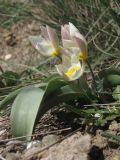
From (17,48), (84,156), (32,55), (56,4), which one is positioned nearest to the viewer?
(84,156)

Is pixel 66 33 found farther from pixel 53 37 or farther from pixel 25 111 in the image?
pixel 25 111

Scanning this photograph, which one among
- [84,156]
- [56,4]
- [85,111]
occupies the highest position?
[56,4]

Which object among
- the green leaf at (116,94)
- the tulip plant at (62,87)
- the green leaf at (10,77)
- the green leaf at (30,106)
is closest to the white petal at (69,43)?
the tulip plant at (62,87)

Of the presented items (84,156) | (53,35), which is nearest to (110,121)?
(84,156)

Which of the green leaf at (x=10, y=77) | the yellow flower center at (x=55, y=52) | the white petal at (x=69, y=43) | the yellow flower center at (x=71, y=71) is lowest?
the yellow flower center at (x=71, y=71)

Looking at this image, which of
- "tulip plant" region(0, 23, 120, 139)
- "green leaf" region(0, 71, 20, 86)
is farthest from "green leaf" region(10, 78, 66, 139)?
"green leaf" region(0, 71, 20, 86)

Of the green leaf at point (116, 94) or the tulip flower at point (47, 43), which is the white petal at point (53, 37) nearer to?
the tulip flower at point (47, 43)

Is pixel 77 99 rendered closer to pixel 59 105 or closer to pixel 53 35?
pixel 59 105
